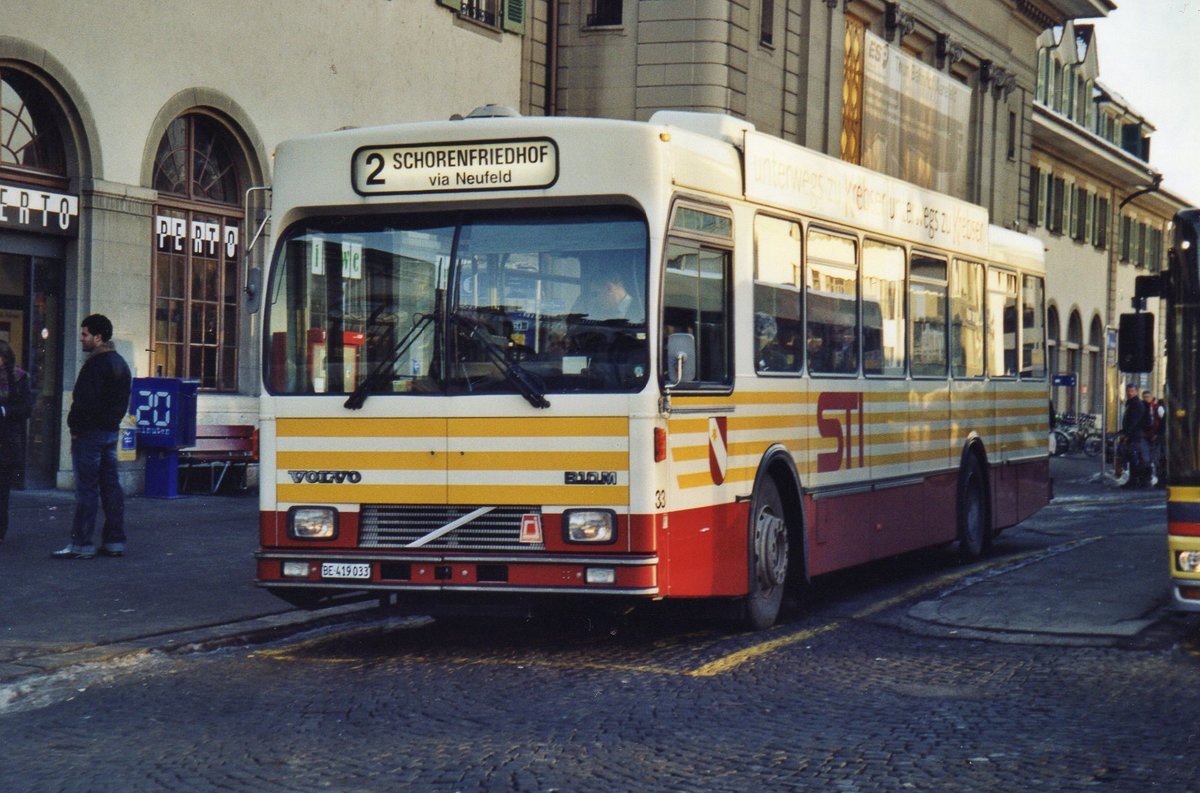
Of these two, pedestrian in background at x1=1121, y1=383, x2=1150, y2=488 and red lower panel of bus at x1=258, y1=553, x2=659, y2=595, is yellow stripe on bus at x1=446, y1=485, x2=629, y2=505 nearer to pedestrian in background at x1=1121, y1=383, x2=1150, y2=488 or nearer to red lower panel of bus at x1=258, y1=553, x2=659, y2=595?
red lower panel of bus at x1=258, y1=553, x2=659, y2=595

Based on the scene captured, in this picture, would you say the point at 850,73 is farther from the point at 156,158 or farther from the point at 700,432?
the point at 700,432

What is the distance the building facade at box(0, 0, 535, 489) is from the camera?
18.8m

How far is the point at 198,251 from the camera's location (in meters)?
21.1

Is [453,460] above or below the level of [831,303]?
below

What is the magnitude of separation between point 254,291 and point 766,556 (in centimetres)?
338

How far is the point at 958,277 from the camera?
1526 centimetres

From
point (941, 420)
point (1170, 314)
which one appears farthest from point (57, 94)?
point (1170, 314)

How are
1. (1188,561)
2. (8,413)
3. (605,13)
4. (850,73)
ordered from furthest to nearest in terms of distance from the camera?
(850,73) < (605,13) < (8,413) < (1188,561)

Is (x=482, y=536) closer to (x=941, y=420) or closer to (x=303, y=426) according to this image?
(x=303, y=426)

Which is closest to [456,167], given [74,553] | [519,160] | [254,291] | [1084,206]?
[519,160]

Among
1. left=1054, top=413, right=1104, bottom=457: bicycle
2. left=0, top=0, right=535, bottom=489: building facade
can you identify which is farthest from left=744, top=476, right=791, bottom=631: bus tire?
left=1054, top=413, right=1104, bottom=457: bicycle

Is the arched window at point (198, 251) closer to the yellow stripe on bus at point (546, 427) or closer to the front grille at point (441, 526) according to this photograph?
the front grille at point (441, 526)

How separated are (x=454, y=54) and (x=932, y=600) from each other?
15253 mm

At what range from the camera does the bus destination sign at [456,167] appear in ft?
31.4
